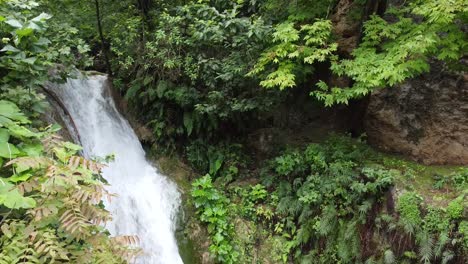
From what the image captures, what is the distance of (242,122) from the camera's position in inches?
350

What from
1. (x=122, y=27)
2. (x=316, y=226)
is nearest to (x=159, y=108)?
(x=122, y=27)

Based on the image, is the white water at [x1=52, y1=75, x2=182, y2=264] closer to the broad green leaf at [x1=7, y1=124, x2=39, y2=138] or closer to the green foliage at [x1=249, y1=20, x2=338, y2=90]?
the green foliage at [x1=249, y1=20, x2=338, y2=90]

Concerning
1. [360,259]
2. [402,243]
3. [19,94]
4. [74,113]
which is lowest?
[360,259]

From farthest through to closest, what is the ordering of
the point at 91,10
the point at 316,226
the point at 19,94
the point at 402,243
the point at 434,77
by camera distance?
the point at 91,10
the point at 434,77
the point at 316,226
the point at 402,243
the point at 19,94

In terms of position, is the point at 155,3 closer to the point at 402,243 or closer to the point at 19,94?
the point at 19,94

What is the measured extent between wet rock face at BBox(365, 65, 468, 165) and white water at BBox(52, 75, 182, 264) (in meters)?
4.91

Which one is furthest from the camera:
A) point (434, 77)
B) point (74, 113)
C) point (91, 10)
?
point (91, 10)

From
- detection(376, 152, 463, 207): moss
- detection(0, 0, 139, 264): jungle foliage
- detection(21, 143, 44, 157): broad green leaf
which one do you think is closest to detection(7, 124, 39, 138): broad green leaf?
detection(0, 0, 139, 264): jungle foliage

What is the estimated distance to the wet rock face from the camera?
720 cm

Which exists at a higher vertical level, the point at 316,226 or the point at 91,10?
the point at 91,10

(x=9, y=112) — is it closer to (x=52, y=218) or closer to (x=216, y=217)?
(x=52, y=218)

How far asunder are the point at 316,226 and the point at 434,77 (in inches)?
161

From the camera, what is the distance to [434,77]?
7.47 meters

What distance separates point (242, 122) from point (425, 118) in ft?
13.5
